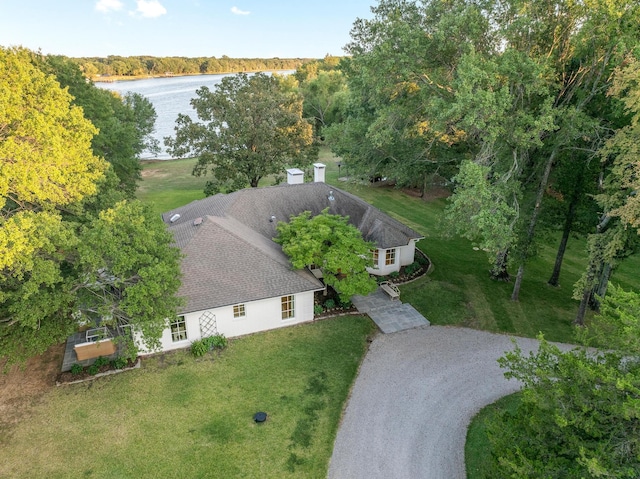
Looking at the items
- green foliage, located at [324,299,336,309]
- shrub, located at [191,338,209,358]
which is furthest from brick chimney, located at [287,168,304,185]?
shrub, located at [191,338,209,358]

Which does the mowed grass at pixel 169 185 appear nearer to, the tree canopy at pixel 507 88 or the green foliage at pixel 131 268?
the green foliage at pixel 131 268

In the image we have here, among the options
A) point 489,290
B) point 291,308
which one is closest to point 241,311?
point 291,308

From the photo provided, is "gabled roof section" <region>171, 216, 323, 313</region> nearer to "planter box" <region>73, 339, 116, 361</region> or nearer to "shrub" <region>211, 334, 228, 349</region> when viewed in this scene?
"shrub" <region>211, 334, 228, 349</region>

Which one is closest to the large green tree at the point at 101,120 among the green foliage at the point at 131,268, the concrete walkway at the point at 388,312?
the green foliage at the point at 131,268

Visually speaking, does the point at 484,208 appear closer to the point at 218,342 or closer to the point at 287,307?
the point at 287,307

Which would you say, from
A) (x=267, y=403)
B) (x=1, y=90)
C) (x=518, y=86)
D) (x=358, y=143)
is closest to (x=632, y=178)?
(x=518, y=86)

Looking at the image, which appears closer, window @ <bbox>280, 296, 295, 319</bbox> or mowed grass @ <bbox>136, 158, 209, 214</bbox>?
window @ <bbox>280, 296, 295, 319</bbox>
